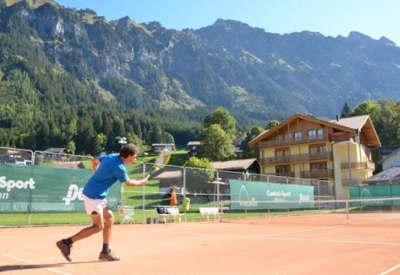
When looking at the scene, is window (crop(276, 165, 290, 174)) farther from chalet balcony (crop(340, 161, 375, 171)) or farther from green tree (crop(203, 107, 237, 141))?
green tree (crop(203, 107, 237, 141))

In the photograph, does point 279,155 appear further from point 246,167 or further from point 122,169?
point 122,169

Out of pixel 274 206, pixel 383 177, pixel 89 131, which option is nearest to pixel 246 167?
pixel 383 177

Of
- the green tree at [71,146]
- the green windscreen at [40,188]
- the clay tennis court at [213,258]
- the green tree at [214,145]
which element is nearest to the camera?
the clay tennis court at [213,258]

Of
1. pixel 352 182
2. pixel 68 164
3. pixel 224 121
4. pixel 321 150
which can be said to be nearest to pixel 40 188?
pixel 68 164

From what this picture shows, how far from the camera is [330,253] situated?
7.00 m

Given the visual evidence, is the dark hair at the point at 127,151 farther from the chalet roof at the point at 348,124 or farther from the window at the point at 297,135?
the window at the point at 297,135

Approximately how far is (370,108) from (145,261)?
83.6m

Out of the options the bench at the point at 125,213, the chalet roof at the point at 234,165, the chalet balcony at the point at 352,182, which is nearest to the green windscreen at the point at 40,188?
the bench at the point at 125,213

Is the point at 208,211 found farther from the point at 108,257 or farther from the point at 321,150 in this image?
the point at 321,150

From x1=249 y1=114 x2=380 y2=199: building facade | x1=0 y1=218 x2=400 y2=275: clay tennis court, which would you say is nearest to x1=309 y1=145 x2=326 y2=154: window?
x1=249 y1=114 x2=380 y2=199: building facade

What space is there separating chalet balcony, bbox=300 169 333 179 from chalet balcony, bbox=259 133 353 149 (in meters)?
3.74

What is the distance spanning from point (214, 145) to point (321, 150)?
24614 millimetres

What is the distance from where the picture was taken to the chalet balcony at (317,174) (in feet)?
173

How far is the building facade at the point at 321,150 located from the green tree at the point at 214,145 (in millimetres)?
16324
